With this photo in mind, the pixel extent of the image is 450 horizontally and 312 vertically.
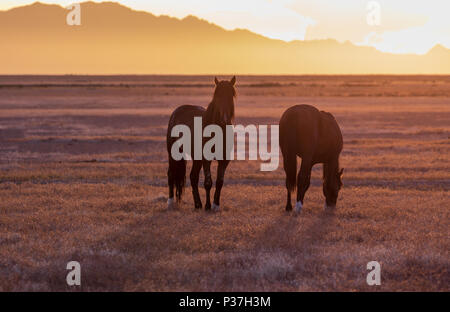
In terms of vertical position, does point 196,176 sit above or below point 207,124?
below

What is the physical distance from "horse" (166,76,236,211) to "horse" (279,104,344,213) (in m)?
1.36

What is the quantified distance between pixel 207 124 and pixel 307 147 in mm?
2128

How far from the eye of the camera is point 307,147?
11.4m

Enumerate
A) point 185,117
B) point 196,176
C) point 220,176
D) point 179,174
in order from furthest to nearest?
point 179,174, point 185,117, point 196,176, point 220,176

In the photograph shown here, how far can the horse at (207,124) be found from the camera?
35.0 ft

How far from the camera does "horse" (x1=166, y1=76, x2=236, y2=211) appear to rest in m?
10.7

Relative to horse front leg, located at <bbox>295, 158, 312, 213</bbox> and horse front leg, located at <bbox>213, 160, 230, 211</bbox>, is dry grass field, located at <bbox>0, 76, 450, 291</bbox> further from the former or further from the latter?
horse front leg, located at <bbox>295, 158, 312, 213</bbox>

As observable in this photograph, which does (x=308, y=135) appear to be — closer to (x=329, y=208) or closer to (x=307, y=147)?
(x=307, y=147)

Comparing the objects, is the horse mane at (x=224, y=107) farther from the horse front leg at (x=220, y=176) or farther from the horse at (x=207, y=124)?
the horse front leg at (x=220, y=176)

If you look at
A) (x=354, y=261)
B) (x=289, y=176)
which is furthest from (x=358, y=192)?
(x=354, y=261)

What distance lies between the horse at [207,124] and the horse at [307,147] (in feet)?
4.46

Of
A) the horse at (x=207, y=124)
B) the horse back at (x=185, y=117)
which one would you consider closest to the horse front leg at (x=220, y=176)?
the horse at (x=207, y=124)

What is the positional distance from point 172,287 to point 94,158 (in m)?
15.4

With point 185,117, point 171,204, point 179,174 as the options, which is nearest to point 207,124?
point 185,117
